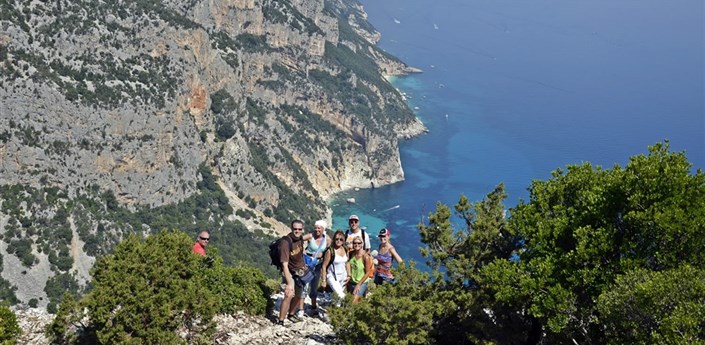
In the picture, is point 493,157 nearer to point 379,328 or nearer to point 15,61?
point 15,61

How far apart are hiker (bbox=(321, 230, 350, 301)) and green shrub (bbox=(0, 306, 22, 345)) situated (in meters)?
5.73

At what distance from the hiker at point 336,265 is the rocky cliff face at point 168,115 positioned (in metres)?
36.8

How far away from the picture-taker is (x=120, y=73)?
2499 inches

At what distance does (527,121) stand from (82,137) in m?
108

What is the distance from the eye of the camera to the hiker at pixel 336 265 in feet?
45.0

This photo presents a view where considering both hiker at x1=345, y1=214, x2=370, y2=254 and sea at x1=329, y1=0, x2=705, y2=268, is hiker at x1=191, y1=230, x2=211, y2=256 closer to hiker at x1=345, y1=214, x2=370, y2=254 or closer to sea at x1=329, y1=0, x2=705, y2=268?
hiker at x1=345, y1=214, x2=370, y2=254

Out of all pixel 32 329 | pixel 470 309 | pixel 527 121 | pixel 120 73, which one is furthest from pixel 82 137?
pixel 527 121

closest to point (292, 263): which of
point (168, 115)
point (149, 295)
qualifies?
point (149, 295)

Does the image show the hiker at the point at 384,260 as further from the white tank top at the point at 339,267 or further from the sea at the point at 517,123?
the sea at the point at 517,123

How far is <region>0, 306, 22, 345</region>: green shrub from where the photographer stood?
10.7 meters

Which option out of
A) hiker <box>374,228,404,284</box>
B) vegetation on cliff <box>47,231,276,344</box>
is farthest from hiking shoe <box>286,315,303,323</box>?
hiker <box>374,228,404,284</box>

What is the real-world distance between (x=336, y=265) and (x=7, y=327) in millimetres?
6092

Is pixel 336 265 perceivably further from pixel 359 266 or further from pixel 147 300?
pixel 147 300

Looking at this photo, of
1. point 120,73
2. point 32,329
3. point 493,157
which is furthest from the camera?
point 493,157
